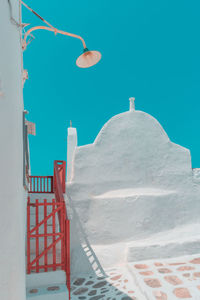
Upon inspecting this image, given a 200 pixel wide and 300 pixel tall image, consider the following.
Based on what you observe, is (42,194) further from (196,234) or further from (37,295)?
(196,234)

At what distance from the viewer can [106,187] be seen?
895 centimetres

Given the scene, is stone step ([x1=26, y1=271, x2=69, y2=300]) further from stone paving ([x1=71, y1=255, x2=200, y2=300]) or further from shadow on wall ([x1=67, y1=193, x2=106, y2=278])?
shadow on wall ([x1=67, y1=193, x2=106, y2=278])

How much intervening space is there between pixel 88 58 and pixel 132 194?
584cm

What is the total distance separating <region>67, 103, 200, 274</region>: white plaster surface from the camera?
775 centimetres

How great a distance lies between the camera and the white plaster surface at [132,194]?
7.75 m

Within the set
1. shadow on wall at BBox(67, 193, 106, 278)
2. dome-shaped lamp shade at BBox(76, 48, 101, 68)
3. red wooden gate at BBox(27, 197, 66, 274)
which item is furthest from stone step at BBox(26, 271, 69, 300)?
dome-shaped lamp shade at BBox(76, 48, 101, 68)

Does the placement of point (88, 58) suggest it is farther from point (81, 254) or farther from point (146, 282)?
point (81, 254)

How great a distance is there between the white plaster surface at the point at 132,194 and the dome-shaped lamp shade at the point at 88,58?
5.35m

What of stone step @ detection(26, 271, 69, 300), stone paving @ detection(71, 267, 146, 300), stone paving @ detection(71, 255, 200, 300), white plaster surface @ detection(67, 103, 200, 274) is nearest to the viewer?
stone step @ detection(26, 271, 69, 300)

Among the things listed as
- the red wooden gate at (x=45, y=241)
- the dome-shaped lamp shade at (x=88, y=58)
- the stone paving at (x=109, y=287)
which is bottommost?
the stone paving at (x=109, y=287)

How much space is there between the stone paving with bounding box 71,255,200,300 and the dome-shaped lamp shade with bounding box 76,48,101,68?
4901 millimetres

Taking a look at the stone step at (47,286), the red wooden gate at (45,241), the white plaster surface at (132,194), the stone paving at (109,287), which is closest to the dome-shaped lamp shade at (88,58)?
the red wooden gate at (45,241)

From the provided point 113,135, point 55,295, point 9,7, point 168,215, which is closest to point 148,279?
point 55,295

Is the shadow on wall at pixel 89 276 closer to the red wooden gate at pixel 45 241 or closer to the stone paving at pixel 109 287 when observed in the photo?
the stone paving at pixel 109 287
